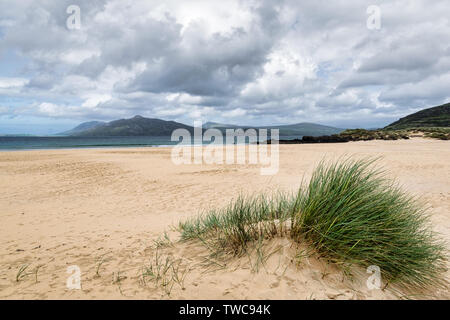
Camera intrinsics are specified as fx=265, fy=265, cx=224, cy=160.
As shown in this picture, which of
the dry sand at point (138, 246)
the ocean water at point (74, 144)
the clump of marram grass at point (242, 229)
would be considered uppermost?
the ocean water at point (74, 144)

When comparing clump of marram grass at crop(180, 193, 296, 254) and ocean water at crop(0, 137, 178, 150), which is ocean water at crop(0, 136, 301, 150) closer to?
ocean water at crop(0, 137, 178, 150)

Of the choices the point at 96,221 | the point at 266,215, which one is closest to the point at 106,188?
the point at 96,221

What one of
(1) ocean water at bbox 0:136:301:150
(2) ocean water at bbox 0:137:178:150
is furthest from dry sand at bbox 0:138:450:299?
(2) ocean water at bbox 0:137:178:150

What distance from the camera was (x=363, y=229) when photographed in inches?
134

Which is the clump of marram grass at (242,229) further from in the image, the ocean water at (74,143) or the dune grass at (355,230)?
the ocean water at (74,143)

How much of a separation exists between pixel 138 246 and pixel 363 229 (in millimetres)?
3818

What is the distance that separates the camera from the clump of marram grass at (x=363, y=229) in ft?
10.8

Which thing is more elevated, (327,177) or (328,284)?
(327,177)

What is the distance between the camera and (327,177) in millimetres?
3891

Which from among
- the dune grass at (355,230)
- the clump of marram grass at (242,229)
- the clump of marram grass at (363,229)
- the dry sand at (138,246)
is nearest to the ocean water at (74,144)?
the dry sand at (138,246)

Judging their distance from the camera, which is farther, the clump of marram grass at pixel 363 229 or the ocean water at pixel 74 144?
the ocean water at pixel 74 144

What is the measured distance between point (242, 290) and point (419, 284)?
2273 millimetres

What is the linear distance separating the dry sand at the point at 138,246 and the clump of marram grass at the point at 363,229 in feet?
0.79
